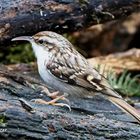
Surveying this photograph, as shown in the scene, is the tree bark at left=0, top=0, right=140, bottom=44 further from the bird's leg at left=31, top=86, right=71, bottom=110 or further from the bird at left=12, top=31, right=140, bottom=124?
the bird's leg at left=31, top=86, right=71, bottom=110

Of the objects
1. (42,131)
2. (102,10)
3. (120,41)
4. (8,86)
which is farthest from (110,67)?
(42,131)

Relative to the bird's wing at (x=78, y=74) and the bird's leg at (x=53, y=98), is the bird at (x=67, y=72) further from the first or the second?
the bird's leg at (x=53, y=98)

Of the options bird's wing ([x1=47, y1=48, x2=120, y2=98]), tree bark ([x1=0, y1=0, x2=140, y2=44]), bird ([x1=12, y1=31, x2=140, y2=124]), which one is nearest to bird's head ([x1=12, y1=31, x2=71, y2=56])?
bird ([x1=12, y1=31, x2=140, y2=124])

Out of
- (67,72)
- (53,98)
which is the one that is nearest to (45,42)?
(67,72)

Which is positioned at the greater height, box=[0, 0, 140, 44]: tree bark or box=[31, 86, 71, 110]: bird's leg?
box=[0, 0, 140, 44]: tree bark

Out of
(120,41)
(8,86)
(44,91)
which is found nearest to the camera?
(8,86)

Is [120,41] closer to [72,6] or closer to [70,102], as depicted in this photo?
[72,6]
